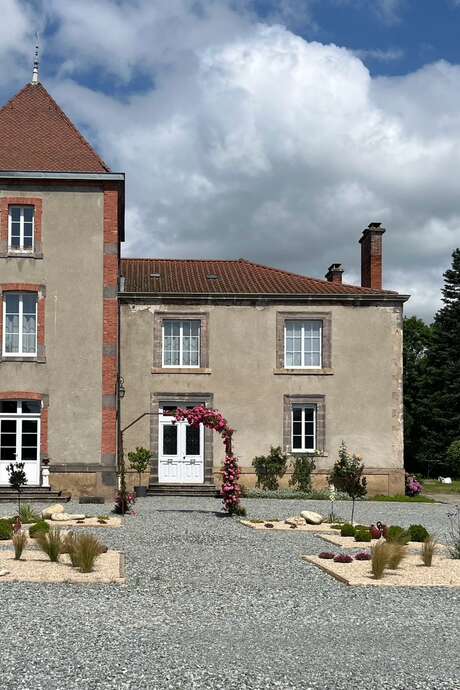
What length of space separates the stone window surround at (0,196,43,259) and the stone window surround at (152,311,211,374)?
14.9 feet

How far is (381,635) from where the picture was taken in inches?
307

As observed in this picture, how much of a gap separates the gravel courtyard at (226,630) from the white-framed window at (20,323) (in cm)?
1139

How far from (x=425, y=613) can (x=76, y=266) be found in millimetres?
16159

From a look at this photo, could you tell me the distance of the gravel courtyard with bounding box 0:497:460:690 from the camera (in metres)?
6.33

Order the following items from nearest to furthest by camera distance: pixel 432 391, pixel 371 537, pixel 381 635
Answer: pixel 381 635
pixel 371 537
pixel 432 391

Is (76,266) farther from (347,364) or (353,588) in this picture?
(353,588)

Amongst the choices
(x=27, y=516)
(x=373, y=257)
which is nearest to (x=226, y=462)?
(x=27, y=516)

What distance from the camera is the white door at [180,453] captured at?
84.2 feet

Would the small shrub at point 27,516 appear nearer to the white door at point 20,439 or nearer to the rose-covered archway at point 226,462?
the rose-covered archway at point 226,462

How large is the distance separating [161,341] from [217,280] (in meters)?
3.23

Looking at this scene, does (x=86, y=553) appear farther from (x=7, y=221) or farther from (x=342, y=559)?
Result: (x=7, y=221)

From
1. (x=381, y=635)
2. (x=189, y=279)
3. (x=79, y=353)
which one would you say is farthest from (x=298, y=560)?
(x=189, y=279)

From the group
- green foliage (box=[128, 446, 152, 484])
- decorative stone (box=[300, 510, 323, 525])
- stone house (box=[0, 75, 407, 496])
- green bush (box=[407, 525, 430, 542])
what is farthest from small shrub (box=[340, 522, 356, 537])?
green foliage (box=[128, 446, 152, 484])

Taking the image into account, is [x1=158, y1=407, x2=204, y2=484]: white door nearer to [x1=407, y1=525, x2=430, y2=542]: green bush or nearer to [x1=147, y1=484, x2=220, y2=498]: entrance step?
[x1=147, y1=484, x2=220, y2=498]: entrance step
